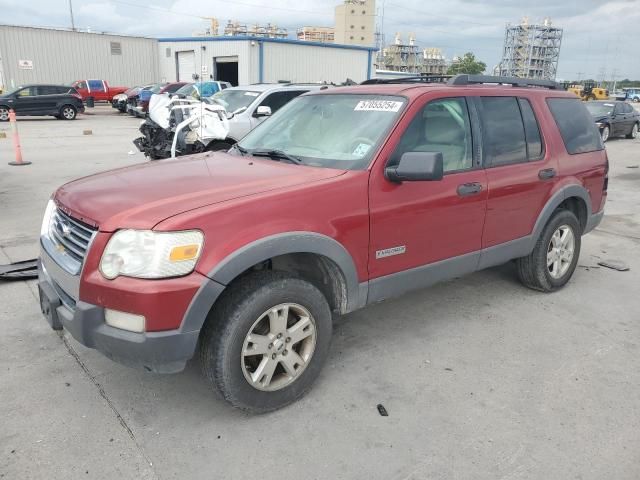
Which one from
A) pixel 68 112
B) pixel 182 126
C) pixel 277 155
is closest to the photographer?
pixel 277 155

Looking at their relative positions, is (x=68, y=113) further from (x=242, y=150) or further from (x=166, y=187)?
(x=166, y=187)

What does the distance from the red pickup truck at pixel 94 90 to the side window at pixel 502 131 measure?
1237 inches

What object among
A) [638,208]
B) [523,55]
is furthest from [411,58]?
[638,208]

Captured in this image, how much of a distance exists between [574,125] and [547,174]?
760mm

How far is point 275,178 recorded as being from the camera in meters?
3.06

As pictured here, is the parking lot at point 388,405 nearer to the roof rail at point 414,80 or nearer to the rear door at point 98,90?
the roof rail at point 414,80

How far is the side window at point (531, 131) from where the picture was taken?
4.28m

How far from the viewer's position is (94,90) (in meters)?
32.2

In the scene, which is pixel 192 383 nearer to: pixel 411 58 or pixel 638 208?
pixel 638 208

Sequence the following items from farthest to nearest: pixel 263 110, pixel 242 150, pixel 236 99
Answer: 1. pixel 236 99
2. pixel 263 110
3. pixel 242 150

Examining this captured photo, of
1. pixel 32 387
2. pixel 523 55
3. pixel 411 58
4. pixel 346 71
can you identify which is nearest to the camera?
pixel 32 387

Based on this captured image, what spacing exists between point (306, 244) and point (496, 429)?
144 cm

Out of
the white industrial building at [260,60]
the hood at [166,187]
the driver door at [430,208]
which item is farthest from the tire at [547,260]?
the white industrial building at [260,60]

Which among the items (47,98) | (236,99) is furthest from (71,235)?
(47,98)
